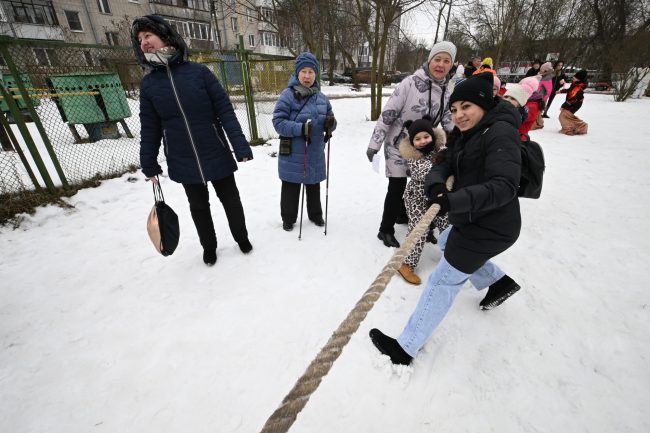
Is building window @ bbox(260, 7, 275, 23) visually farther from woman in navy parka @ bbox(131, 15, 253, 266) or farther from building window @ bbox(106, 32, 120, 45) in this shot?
building window @ bbox(106, 32, 120, 45)

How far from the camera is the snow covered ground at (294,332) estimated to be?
5.52ft

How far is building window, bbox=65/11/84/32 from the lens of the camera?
2359cm

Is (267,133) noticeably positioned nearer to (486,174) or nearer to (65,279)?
(65,279)

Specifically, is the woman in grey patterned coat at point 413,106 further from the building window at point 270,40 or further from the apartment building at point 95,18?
the building window at point 270,40

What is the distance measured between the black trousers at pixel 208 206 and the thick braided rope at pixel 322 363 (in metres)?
1.95

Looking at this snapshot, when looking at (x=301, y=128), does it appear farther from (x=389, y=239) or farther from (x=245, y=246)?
(x=389, y=239)

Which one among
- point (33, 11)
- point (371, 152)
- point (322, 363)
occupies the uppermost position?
point (33, 11)

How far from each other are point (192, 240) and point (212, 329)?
1394 millimetres


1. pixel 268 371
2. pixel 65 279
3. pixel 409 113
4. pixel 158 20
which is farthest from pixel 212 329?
pixel 409 113

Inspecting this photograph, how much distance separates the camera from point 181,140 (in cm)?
233

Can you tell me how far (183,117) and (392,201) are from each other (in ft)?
6.81

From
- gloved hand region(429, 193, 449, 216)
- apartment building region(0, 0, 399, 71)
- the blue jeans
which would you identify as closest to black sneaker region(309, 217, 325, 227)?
the blue jeans

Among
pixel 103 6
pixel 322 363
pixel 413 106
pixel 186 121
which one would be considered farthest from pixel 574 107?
pixel 103 6

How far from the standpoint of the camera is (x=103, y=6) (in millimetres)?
24625
